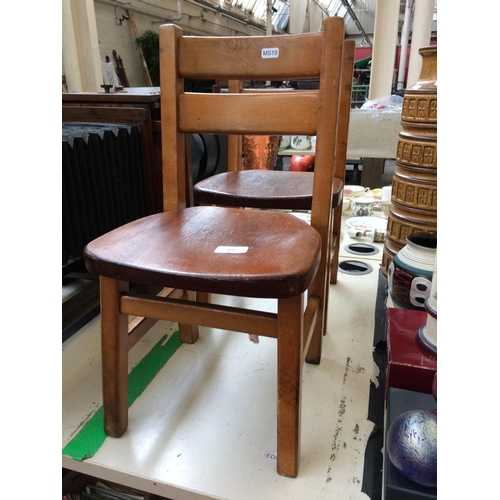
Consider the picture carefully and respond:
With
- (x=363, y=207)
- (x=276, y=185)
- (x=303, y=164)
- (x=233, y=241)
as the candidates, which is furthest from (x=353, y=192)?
(x=233, y=241)

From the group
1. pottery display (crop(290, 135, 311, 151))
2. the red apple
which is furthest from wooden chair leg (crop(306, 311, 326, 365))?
pottery display (crop(290, 135, 311, 151))

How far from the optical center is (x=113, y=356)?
2.45ft

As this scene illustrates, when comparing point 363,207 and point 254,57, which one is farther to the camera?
point 363,207

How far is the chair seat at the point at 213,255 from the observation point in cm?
59

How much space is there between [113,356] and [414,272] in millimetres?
749

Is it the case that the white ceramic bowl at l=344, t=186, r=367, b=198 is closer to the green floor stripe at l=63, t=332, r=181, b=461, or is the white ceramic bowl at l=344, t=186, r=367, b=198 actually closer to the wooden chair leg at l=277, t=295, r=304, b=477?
the green floor stripe at l=63, t=332, r=181, b=461

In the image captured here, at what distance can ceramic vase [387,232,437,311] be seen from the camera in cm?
102

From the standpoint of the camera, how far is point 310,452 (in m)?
0.76

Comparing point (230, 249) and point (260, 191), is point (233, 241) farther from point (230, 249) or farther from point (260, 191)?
point (260, 191)

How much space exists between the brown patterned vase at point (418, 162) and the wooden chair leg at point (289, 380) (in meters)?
0.73

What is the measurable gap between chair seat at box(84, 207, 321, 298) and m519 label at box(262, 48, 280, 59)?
0.33 m
